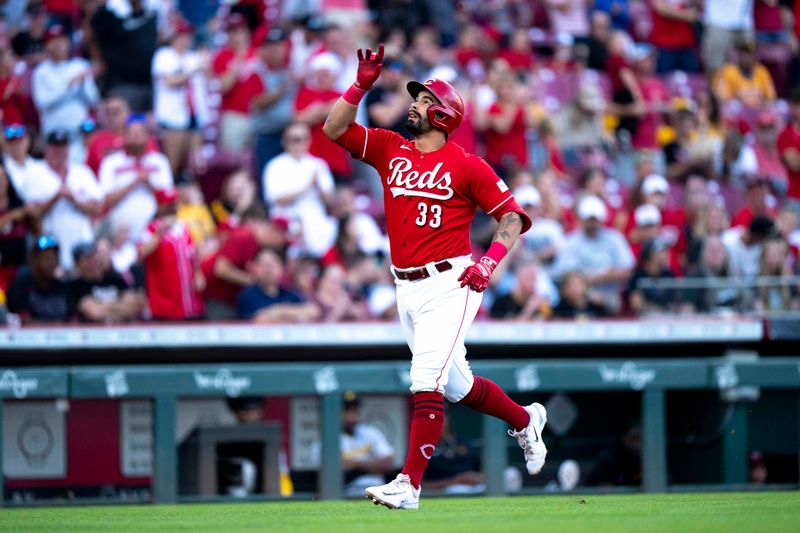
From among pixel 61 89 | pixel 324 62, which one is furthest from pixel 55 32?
pixel 324 62

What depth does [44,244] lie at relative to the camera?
885cm

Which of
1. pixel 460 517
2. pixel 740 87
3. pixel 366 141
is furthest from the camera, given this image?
pixel 740 87

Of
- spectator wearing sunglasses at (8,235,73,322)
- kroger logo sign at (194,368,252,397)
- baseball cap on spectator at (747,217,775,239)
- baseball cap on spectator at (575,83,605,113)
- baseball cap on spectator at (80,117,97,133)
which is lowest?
kroger logo sign at (194,368,252,397)

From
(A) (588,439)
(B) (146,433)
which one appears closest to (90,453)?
(B) (146,433)

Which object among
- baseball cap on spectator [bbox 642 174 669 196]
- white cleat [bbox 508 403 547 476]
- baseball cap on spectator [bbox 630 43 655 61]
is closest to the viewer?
white cleat [bbox 508 403 547 476]

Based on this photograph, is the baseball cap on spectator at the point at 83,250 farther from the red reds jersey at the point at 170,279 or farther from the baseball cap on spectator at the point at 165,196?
the baseball cap on spectator at the point at 165,196

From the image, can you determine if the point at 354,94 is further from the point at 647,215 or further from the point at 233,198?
the point at 647,215

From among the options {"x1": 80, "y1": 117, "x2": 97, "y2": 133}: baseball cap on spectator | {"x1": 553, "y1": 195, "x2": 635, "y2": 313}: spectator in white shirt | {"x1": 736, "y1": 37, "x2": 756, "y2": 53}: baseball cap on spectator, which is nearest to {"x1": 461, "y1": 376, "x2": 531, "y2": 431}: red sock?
{"x1": 553, "y1": 195, "x2": 635, "y2": 313}: spectator in white shirt

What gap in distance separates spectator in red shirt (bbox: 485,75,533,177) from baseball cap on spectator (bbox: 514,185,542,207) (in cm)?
78

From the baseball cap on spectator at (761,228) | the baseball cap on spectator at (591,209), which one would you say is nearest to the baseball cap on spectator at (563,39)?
the baseball cap on spectator at (591,209)

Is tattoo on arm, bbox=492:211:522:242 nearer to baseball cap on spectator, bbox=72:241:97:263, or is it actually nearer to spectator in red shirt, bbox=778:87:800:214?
baseball cap on spectator, bbox=72:241:97:263

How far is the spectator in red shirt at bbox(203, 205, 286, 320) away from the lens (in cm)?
931

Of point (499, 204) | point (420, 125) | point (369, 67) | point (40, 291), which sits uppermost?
point (369, 67)

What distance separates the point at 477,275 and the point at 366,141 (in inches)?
36.2
